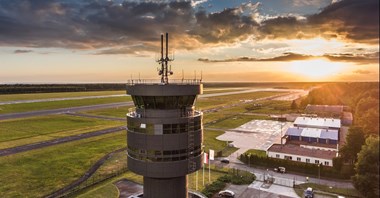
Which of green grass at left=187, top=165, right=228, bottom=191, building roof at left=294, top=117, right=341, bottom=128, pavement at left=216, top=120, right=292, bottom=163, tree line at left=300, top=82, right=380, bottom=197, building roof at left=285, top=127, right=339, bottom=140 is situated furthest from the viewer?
building roof at left=294, top=117, right=341, bottom=128

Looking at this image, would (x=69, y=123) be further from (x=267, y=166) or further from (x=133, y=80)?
(x=133, y=80)

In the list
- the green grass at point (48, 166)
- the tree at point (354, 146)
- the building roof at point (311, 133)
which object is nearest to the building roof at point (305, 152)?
the tree at point (354, 146)

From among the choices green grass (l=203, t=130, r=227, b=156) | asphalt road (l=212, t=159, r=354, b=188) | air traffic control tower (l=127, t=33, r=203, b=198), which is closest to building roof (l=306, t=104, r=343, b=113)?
green grass (l=203, t=130, r=227, b=156)

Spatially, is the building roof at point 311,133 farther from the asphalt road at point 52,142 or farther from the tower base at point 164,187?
the tower base at point 164,187

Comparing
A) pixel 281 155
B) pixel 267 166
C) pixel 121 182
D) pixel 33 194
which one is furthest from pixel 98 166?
pixel 281 155

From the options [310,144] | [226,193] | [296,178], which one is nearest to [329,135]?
[310,144]

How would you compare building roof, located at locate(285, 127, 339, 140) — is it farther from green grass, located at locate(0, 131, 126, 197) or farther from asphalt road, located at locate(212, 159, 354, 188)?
green grass, located at locate(0, 131, 126, 197)
